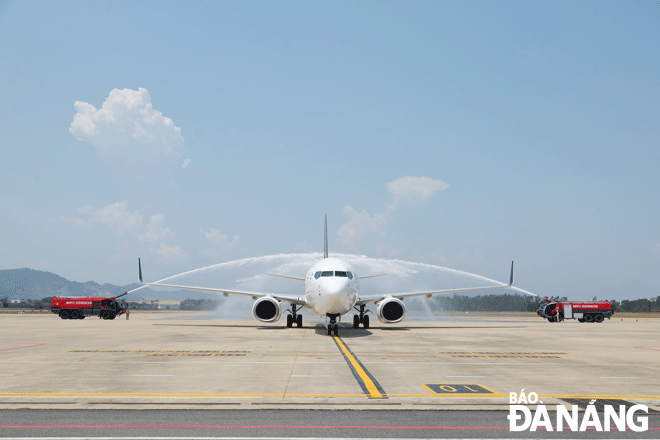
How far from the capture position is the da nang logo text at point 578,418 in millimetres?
8516

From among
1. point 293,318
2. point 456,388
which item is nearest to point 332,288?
point 293,318

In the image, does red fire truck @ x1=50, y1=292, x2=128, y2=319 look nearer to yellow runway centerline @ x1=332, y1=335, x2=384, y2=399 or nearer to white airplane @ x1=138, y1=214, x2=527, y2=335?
white airplane @ x1=138, y1=214, x2=527, y2=335

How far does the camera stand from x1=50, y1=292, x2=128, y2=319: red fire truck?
53.3 m

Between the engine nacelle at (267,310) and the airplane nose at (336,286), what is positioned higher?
the airplane nose at (336,286)

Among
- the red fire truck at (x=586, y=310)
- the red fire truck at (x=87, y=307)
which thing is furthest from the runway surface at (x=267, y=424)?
the red fire truck at (x=586, y=310)

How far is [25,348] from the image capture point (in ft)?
71.6

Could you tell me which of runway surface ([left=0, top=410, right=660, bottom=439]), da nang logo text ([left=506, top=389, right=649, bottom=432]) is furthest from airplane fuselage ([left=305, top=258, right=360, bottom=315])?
runway surface ([left=0, top=410, right=660, bottom=439])

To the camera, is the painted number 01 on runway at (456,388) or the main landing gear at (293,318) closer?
the painted number 01 on runway at (456,388)

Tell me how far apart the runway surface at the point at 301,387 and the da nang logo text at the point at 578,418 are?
247 mm

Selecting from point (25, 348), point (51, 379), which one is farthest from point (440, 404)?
point (25, 348)

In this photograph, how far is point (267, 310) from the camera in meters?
34.0

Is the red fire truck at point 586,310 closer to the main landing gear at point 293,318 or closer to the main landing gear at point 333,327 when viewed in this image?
the main landing gear at point 293,318

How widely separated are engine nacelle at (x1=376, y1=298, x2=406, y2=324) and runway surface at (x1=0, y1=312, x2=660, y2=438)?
435 inches

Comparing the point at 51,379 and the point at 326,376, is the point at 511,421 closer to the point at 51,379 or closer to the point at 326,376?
the point at 326,376
